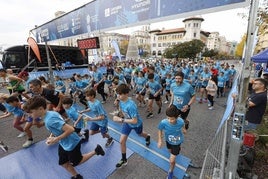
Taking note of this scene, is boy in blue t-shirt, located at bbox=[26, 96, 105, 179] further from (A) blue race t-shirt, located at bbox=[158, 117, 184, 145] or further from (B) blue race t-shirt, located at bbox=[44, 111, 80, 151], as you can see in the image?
(A) blue race t-shirt, located at bbox=[158, 117, 184, 145]

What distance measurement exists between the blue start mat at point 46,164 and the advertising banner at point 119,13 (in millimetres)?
3956

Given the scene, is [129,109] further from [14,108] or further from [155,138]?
[14,108]

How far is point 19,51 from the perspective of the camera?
49.1 feet

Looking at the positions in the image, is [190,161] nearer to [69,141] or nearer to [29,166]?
[69,141]

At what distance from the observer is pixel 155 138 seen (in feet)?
15.4

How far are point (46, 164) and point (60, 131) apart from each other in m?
1.78

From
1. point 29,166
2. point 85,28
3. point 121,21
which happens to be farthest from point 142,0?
point 29,166

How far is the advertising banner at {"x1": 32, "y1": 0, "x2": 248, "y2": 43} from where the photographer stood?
3782mm

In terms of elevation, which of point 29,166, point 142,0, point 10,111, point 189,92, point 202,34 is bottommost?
point 29,166

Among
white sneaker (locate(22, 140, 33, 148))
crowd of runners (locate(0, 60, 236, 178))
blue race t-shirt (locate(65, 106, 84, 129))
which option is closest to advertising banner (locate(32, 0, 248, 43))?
crowd of runners (locate(0, 60, 236, 178))

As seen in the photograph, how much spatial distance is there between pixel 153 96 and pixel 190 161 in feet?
9.87

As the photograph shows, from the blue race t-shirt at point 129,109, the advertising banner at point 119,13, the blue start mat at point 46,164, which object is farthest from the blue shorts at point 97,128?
the advertising banner at point 119,13

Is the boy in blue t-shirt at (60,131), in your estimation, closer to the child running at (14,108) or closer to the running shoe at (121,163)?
the running shoe at (121,163)

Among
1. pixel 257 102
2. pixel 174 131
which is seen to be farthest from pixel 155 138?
pixel 257 102
